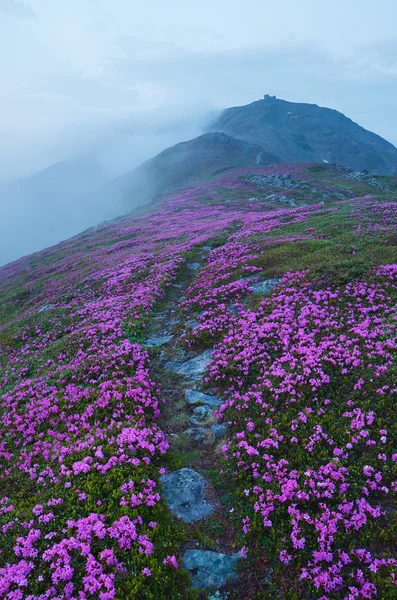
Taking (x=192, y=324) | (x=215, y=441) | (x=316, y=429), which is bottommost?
(x=215, y=441)

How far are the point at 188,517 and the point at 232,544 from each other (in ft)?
4.50

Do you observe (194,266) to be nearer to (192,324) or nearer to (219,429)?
(192,324)

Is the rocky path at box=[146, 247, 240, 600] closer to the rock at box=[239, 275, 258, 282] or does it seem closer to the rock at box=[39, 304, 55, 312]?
the rock at box=[239, 275, 258, 282]

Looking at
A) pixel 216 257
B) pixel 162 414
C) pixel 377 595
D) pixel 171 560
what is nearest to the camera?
pixel 377 595

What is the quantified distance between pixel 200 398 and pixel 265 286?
993cm

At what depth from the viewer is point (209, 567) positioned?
7.77m

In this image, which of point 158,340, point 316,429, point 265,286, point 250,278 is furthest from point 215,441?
point 250,278

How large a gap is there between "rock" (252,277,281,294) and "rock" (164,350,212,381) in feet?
20.2

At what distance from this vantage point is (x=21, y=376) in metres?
18.2

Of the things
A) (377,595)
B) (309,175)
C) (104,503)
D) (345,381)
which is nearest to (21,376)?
(104,503)

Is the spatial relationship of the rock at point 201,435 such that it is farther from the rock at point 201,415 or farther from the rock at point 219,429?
the rock at point 201,415

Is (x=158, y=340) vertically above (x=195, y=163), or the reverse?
(x=195, y=163)

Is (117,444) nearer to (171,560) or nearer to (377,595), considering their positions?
(171,560)

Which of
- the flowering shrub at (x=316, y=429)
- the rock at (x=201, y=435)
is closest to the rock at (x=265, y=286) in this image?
the flowering shrub at (x=316, y=429)
